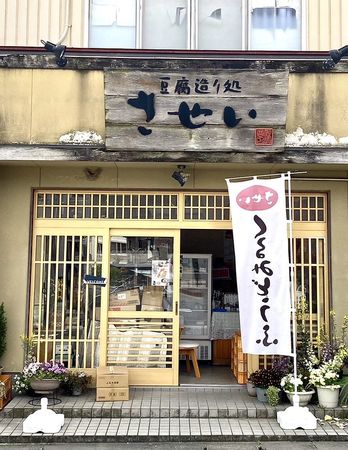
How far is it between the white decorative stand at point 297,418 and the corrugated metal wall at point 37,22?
6.66 m

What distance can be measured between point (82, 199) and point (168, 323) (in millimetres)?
2555

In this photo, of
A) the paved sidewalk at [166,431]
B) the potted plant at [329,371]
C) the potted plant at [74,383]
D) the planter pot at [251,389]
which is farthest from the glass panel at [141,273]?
the potted plant at [329,371]

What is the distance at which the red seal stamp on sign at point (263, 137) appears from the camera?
7309mm

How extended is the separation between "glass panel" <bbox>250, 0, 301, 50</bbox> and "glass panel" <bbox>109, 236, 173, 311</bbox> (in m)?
3.80

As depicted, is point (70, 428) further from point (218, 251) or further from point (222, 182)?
point (218, 251)

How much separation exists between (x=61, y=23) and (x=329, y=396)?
7361mm

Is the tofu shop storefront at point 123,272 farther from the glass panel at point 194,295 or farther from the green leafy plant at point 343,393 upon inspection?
the glass panel at point 194,295

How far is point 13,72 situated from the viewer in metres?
7.50

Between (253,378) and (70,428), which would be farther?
(253,378)

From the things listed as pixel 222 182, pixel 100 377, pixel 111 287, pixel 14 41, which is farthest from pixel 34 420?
pixel 14 41

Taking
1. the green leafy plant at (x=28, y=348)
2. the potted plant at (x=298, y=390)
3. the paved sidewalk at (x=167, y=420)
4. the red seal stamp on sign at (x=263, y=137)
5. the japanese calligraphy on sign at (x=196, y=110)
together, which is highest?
the japanese calligraphy on sign at (x=196, y=110)

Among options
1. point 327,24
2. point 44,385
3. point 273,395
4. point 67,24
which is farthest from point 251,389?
point 67,24

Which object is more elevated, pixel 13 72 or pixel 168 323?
pixel 13 72

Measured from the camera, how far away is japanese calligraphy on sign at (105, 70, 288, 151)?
23.9 ft
